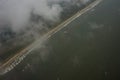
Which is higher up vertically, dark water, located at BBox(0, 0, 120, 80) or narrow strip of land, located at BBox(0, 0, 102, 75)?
narrow strip of land, located at BBox(0, 0, 102, 75)

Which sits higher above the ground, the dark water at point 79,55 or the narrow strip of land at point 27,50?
the narrow strip of land at point 27,50

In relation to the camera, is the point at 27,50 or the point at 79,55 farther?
the point at 27,50

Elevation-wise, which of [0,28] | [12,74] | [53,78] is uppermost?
[0,28]

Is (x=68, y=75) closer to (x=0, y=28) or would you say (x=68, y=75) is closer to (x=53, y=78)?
(x=53, y=78)

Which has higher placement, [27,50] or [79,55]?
[27,50]

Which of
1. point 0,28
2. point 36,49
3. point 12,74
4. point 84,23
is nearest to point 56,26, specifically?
point 84,23

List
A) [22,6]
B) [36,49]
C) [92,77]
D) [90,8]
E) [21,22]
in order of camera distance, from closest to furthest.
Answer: [92,77]
[36,49]
[21,22]
[90,8]
[22,6]

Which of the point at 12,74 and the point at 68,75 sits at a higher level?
the point at 12,74

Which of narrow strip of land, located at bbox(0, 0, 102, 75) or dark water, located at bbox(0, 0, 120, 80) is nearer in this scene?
dark water, located at bbox(0, 0, 120, 80)
